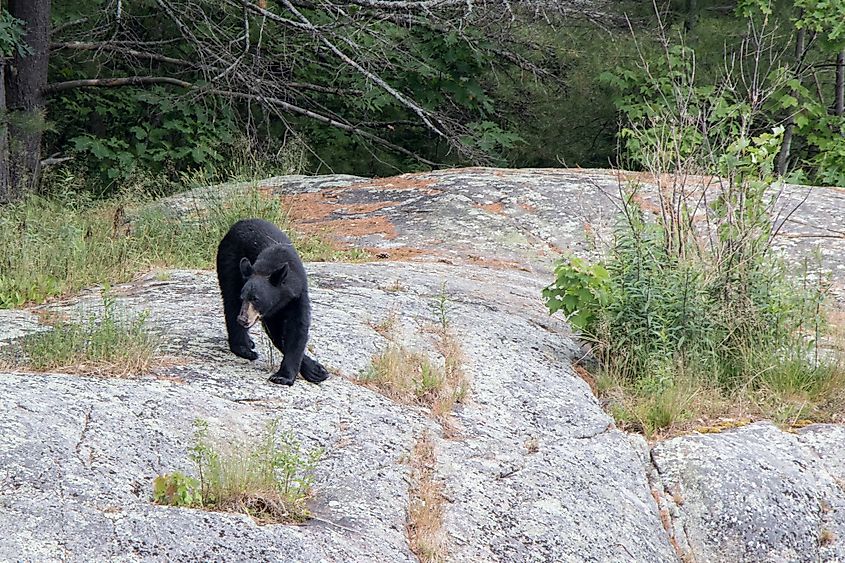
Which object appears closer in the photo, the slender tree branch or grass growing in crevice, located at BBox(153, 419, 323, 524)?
grass growing in crevice, located at BBox(153, 419, 323, 524)

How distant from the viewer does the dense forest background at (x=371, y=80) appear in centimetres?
1336

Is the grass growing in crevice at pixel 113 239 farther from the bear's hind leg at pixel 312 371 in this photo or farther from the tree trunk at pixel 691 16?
the tree trunk at pixel 691 16

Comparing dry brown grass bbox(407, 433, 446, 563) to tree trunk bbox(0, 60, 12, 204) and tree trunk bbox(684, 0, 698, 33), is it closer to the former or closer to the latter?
tree trunk bbox(0, 60, 12, 204)

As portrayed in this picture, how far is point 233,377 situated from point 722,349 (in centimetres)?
362

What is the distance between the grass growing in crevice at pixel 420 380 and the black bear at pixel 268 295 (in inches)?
13.5

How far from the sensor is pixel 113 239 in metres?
9.45

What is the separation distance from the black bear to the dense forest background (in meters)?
5.26

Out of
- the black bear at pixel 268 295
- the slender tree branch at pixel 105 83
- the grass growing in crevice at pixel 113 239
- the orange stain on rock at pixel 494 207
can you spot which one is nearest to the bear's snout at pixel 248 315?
the black bear at pixel 268 295

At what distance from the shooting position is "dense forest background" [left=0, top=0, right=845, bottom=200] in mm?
13359

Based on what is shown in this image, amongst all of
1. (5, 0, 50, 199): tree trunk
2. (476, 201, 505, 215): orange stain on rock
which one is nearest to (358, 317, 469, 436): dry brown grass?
(476, 201, 505, 215): orange stain on rock

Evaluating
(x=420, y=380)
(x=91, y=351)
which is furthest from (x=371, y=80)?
(x=91, y=351)

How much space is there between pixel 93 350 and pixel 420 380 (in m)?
1.89

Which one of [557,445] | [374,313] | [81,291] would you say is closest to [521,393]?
[557,445]

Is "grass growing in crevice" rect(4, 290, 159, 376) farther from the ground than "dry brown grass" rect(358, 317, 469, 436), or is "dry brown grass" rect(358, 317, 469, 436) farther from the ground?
"grass growing in crevice" rect(4, 290, 159, 376)
